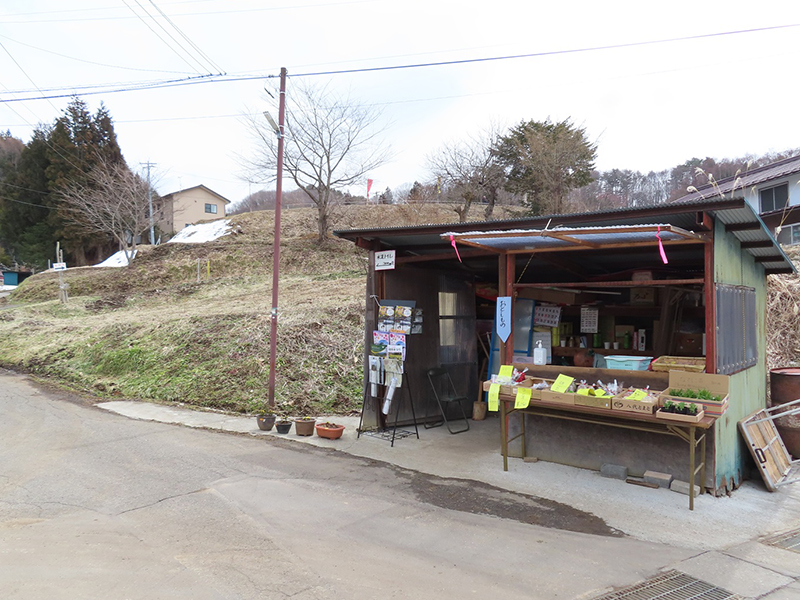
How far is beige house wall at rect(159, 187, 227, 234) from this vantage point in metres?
44.5

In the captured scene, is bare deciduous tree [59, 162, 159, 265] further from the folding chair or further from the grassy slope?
the folding chair

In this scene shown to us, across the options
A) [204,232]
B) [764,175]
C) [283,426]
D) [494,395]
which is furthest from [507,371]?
[204,232]

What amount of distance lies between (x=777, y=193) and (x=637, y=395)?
19.6 metres

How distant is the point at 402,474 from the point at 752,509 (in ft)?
12.1

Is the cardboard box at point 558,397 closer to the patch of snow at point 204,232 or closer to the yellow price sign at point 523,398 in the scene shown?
the yellow price sign at point 523,398

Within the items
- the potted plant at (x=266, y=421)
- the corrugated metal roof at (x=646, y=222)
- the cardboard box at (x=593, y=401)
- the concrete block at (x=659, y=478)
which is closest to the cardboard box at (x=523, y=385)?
the cardboard box at (x=593, y=401)

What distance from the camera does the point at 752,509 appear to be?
18.9ft

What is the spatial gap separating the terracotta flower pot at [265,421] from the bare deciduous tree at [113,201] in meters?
21.7

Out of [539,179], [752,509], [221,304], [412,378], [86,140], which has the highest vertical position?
[86,140]

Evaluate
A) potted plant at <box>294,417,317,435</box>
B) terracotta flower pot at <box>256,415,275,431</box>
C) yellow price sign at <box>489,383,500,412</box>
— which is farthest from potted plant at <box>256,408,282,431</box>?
yellow price sign at <box>489,383,500,412</box>

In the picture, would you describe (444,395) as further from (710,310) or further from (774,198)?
(774,198)

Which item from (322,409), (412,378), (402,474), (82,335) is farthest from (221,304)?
(402,474)

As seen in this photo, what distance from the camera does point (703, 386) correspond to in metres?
5.85

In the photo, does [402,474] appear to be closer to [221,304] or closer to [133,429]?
[133,429]
